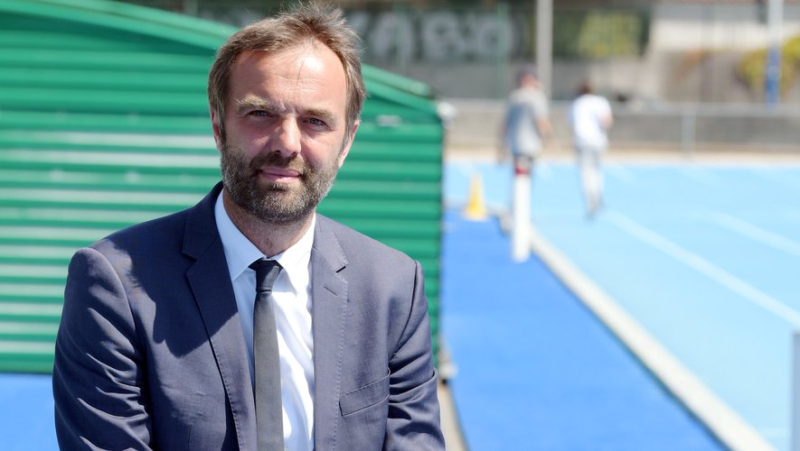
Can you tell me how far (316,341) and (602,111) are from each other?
576 inches

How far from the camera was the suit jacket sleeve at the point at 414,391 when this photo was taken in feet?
8.23

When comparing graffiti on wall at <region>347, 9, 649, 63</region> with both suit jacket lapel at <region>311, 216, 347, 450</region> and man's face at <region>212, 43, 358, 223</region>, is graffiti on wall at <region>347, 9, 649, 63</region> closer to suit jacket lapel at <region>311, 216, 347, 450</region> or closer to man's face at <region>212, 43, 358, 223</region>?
suit jacket lapel at <region>311, 216, 347, 450</region>

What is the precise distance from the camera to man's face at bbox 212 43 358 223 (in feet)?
7.50

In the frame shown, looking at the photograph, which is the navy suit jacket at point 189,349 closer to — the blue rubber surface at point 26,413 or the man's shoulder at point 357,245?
the man's shoulder at point 357,245

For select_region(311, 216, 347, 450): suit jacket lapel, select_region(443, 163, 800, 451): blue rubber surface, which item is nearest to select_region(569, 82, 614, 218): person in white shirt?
select_region(443, 163, 800, 451): blue rubber surface

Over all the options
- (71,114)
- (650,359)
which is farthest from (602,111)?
(71,114)

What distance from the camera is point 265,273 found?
2.40 m

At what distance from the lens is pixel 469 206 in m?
16.5

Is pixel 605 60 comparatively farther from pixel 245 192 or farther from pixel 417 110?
pixel 245 192

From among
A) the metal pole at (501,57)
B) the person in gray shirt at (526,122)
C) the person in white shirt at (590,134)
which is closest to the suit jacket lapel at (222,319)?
the person in gray shirt at (526,122)

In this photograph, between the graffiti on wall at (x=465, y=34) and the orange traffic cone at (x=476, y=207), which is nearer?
the orange traffic cone at (x=476, y=207)

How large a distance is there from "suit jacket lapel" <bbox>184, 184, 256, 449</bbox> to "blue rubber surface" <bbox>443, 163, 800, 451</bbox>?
16.3ft

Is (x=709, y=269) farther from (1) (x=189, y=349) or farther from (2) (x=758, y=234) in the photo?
(1) (x=189, y=349)

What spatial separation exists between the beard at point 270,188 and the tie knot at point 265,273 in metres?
0.10
